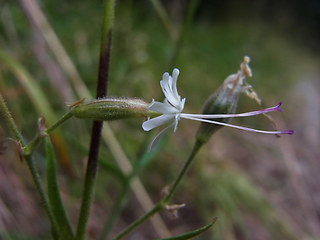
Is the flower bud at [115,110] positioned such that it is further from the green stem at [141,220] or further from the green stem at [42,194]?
the green stem at [141,220]

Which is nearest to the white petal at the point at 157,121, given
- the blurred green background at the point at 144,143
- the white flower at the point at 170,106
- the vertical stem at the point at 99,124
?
the white flower at the point at 170,106

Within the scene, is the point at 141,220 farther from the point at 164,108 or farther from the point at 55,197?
the point at 164,108

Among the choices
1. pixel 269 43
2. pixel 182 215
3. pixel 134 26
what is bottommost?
pixel 182 215

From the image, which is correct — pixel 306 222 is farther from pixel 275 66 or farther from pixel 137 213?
pixel 275 66

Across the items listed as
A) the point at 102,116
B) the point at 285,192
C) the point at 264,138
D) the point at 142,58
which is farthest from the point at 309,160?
the point at 102,116

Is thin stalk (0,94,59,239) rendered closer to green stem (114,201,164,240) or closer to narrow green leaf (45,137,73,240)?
narrow green leaf (45,137,73,240)

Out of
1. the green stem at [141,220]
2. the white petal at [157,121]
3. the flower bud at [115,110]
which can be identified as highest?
the flower bud at [115,110]
